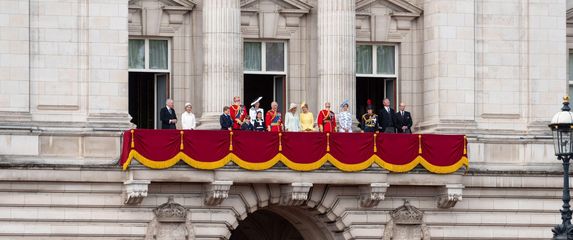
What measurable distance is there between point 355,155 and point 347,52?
442cm

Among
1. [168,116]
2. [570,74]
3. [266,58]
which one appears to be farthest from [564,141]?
[570,74]

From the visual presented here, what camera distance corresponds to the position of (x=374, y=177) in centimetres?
6938

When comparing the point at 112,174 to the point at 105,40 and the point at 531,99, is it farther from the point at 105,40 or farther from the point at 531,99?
the point at 531,99

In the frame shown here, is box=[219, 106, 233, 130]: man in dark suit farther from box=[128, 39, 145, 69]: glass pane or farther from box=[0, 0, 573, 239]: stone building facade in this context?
box=[128, 39, 145, 69]: glass pane

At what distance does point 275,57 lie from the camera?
73.1 m

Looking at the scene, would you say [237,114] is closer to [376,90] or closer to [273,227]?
[376,90]

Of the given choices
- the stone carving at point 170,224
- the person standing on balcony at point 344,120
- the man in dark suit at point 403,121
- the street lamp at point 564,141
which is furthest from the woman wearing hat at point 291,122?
the street lamp at point 564,141

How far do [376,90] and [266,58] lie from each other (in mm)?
4354

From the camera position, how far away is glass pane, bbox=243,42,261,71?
72.8m

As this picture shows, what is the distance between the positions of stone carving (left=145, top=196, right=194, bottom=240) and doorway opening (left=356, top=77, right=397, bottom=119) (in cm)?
921

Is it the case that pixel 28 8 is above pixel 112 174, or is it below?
above

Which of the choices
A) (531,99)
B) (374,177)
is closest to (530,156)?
(531,99)

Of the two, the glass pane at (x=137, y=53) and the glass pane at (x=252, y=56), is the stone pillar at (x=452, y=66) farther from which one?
the glass pane at (x=137, y=53)

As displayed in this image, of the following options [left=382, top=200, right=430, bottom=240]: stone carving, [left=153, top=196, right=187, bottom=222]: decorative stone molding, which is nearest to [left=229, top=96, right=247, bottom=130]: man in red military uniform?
[left=153, top=196, right=187, bottom=222]: decorative stone molding
